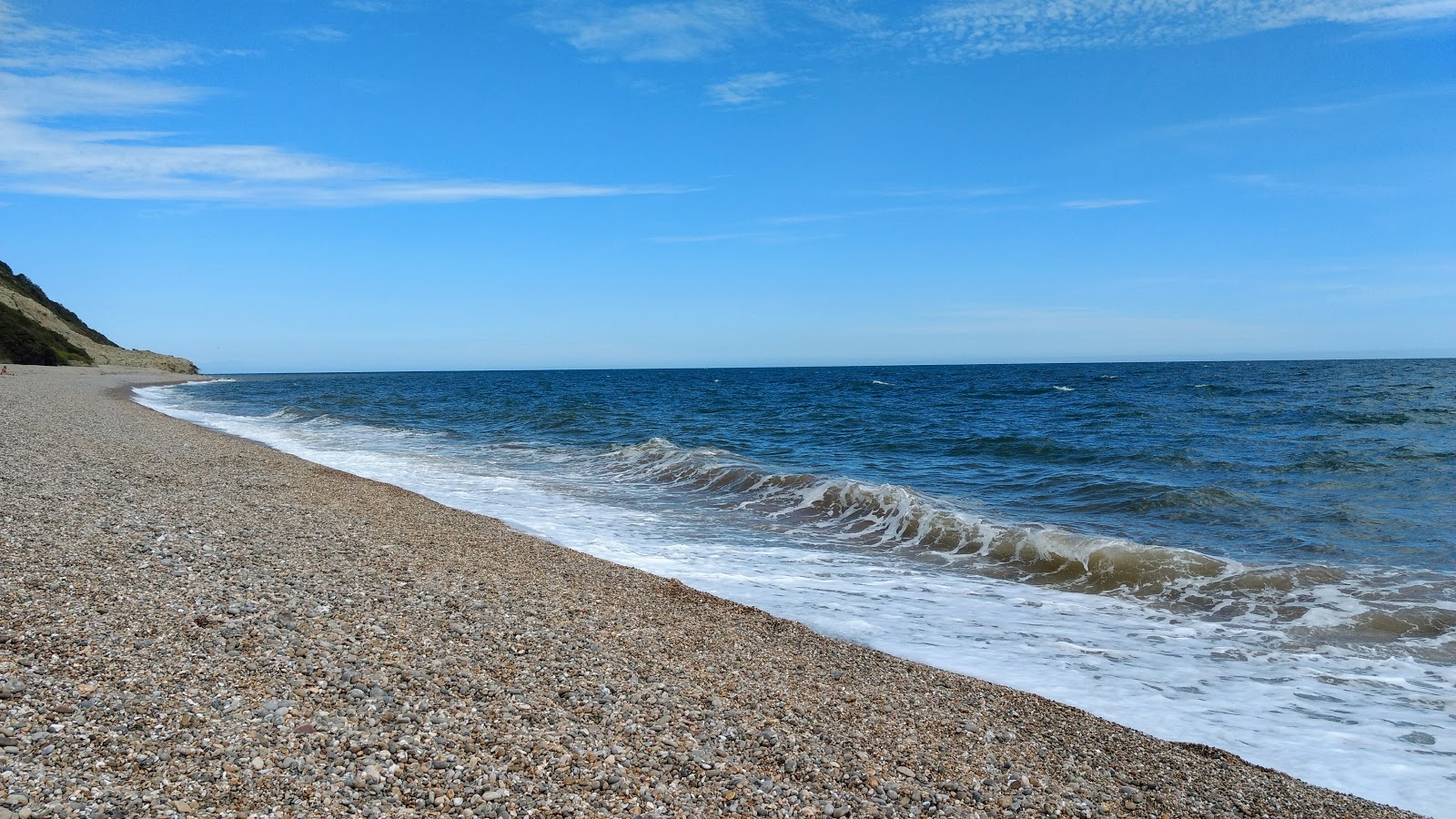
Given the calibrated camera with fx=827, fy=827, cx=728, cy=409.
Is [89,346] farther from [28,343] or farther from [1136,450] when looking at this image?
[1136,450]

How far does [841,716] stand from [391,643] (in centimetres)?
271

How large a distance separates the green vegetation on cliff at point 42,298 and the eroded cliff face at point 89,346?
2.23 metres

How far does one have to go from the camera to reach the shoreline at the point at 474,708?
134 inches

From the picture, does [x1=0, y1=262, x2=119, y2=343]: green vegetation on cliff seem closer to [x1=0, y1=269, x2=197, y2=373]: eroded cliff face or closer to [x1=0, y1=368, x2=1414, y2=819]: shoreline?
[x1=0, y1=269, x2=197, y2=373]: eroded cliff face

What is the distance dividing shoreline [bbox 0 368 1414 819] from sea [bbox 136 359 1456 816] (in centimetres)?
102

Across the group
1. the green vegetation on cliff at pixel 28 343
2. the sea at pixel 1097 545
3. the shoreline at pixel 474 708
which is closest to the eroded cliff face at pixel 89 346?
the green vegetation on cliff at pixel 28 343

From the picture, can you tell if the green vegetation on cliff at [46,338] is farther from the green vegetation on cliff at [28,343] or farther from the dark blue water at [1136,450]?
the dark blue water at [1136,450]

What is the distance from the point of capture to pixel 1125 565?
971 cm

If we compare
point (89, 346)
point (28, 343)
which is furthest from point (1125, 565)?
point (89, 346)

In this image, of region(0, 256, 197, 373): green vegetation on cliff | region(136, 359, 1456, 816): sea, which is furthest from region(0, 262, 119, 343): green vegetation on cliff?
region(136, 359, 1456, 816): sea

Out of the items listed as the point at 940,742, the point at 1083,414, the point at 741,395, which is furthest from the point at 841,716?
the point at 741,395

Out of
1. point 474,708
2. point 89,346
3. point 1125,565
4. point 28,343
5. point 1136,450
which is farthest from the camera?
point 89,346

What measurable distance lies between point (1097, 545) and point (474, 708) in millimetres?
8531

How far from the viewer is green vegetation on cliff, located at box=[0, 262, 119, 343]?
252ft
